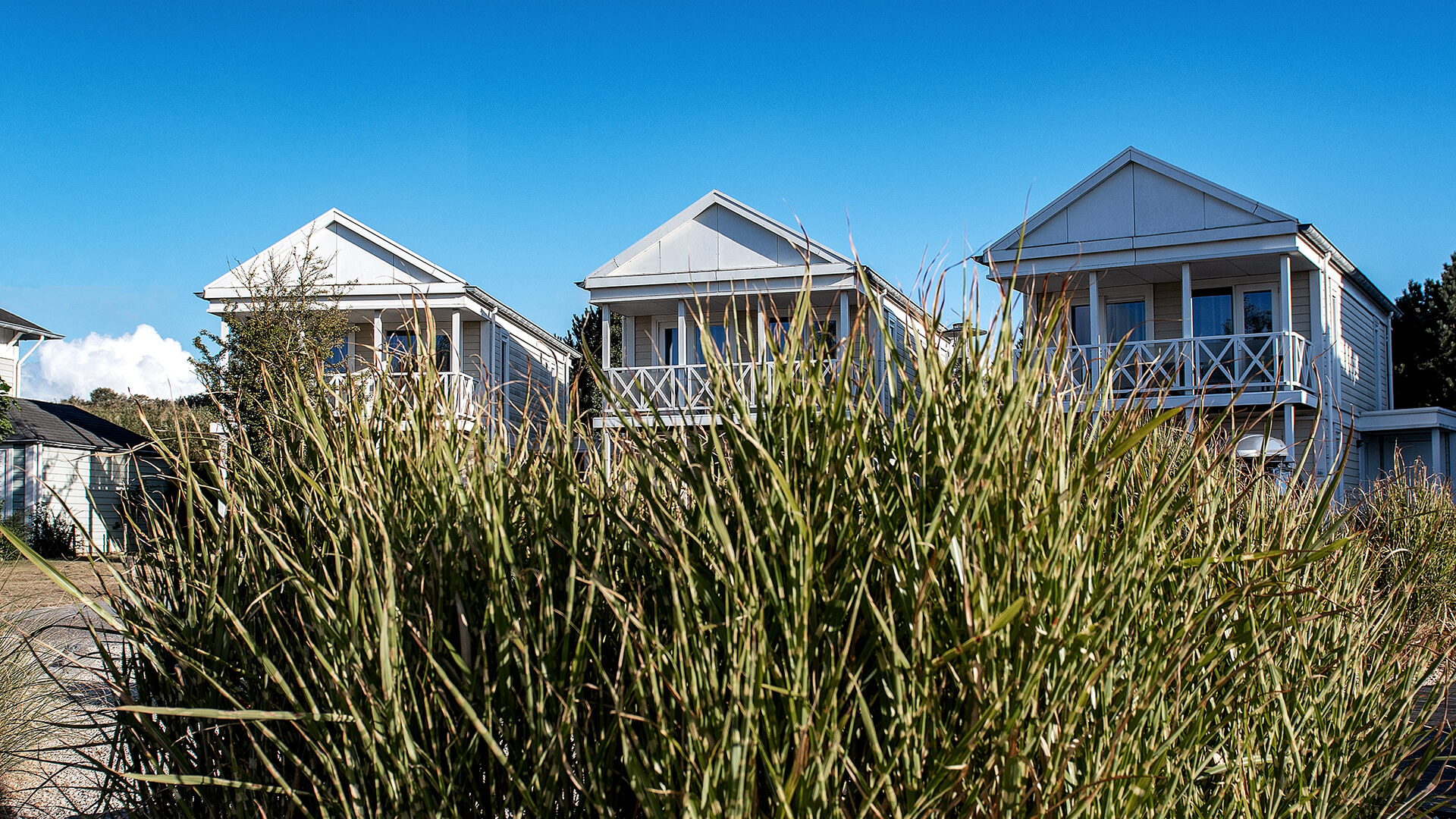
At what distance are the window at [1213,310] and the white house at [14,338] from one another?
87.7 ft

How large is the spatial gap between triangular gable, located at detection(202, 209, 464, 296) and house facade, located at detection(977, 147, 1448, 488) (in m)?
11.8

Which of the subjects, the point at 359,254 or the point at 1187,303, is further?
the point at 359,254

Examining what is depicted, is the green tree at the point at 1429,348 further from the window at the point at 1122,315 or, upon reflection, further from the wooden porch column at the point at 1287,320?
the wooden porch column at the point at 1287,320

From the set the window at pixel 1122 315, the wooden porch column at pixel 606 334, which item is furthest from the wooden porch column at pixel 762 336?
the window at pixel 1122 315

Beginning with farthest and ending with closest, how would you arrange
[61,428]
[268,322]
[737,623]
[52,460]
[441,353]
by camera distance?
[61,428] < [52,460] < [268,322] < [441,353] < [737,623]

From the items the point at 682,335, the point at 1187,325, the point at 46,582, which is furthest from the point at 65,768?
the point at 1187,325

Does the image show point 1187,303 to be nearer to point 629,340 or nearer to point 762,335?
point 629,340

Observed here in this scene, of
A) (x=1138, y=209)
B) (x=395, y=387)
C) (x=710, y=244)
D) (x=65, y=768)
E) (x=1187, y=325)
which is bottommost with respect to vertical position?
(x=65, y=768)

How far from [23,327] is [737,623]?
29191 mm

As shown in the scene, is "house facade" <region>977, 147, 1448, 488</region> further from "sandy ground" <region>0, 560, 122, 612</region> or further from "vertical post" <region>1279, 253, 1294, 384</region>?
"sandy ground" <region>0, 560, 122, 612</region>

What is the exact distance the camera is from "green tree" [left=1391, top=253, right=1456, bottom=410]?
28.1 metres

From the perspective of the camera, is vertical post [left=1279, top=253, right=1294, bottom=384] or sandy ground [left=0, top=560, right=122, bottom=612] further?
vertical post [left=1279, top=253, right=1294, bottom=384]

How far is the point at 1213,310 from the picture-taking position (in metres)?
18.4

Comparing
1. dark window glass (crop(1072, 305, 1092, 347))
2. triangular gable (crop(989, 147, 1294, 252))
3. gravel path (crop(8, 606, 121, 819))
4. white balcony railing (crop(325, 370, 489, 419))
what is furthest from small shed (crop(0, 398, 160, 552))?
white balcony railing (crop(325, 370, 489, 419))
